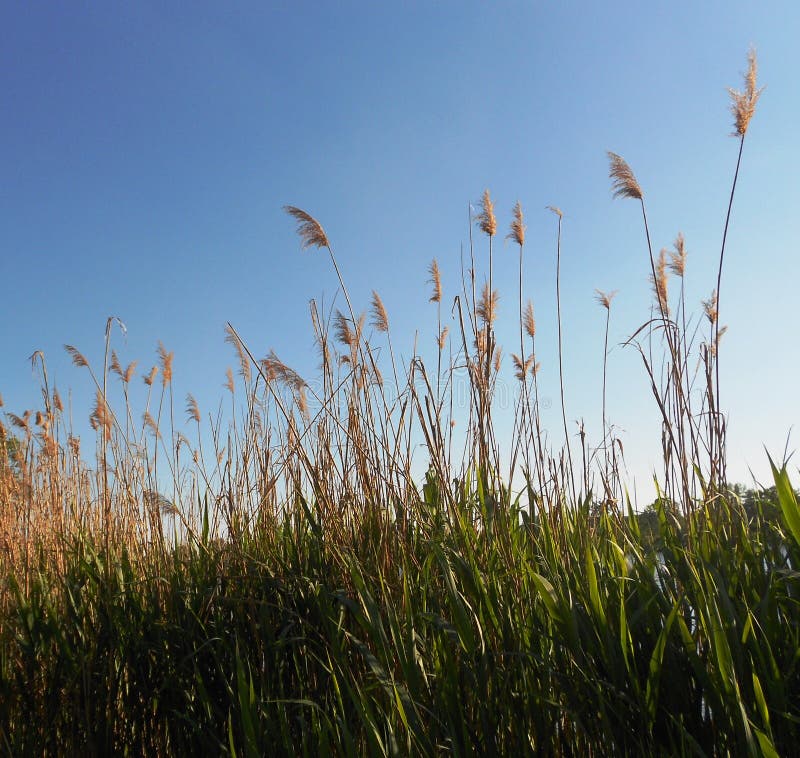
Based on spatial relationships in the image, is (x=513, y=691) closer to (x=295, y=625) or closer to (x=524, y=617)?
(x=524, y=617)

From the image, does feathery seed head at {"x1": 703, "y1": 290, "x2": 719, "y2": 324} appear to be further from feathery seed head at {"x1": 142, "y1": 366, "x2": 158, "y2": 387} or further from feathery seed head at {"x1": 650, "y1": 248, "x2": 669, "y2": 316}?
feathery seed head at {"x1": 142, "y1": 366, "x2": 158, "y2": 387}

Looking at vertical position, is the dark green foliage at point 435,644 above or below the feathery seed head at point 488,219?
below

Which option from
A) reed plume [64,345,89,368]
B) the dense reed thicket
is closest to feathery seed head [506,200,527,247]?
the dense reed thicket

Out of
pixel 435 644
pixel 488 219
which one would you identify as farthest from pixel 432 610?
pixel 488 219

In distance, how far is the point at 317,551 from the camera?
2359 mm

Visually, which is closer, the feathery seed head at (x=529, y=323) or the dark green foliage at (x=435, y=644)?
the dark green foliage at (x=435, y=644)

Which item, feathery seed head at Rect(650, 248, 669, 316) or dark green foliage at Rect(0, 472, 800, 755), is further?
feathery seed head at Rect(650, 248, 669, 316)

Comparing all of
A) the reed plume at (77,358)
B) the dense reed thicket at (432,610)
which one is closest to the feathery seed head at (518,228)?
the dense reed thicket at (432,610)

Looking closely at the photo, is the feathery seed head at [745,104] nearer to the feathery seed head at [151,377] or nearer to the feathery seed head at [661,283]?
the feathery seed head at [661,283]

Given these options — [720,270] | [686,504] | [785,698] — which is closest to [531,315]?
[720,270]

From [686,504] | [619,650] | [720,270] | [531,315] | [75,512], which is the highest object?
[531,315]

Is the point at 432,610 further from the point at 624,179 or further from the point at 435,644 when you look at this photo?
the point at 624,179

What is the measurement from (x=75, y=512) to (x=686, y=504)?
3.43 metres

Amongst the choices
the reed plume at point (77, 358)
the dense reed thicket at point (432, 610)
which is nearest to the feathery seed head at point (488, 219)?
the dense reed thicket at point (432, 610)
